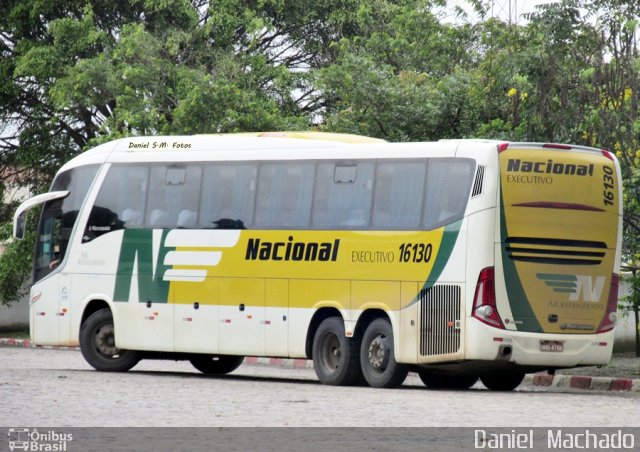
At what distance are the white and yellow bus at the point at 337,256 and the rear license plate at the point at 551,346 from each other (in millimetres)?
25

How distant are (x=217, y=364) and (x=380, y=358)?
5201 millimetres

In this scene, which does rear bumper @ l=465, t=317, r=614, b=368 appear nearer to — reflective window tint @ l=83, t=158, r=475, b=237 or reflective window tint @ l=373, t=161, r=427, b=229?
reflective window tint @ l=83, t=158, r=475, b=237

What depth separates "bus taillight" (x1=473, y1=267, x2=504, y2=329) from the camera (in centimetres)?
1780

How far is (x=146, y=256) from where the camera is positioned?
2183cm

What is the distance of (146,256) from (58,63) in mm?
13926

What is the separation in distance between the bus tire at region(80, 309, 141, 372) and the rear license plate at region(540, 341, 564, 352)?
7.24m

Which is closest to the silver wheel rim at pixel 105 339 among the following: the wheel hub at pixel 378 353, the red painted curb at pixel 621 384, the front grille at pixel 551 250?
the wheel hub at pixel 378 353

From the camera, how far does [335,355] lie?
65.4 ft

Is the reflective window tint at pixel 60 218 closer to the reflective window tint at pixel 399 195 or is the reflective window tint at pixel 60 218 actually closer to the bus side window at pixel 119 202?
the bus side window at pixel 119 202

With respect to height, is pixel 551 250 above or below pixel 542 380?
above
